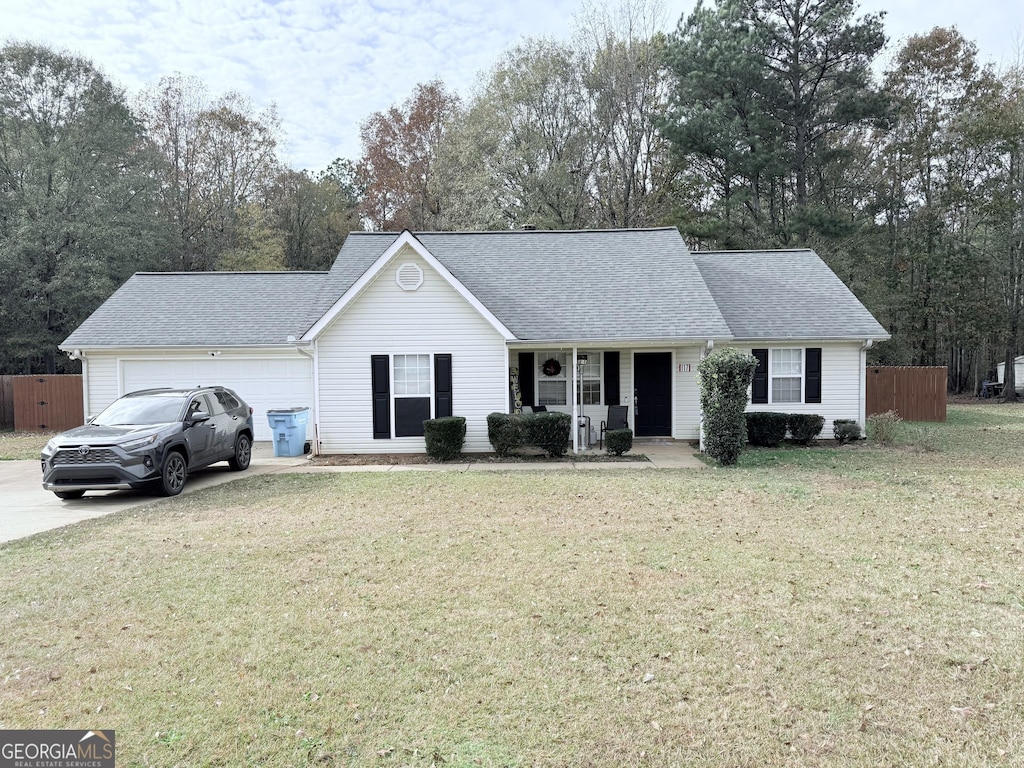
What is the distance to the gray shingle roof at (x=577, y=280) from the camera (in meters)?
14.5

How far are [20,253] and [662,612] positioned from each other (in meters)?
28.6

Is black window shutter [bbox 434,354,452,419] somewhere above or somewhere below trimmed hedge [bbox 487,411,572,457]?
above

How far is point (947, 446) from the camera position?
14.8m

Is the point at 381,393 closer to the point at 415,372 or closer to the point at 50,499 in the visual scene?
the point at 415,372

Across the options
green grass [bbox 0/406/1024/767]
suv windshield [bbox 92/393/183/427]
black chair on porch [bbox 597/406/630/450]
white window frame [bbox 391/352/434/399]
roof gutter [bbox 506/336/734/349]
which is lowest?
green grass [bbox 0/406/1024/767]

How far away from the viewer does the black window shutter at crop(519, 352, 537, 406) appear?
1616 centimetres

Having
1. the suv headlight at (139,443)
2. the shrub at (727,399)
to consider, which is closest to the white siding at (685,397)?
the shrub at (727,399)

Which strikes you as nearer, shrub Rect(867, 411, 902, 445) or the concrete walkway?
the concrete walkway

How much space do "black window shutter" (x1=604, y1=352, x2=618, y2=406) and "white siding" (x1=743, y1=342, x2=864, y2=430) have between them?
342 centimetres

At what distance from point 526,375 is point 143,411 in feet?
28.4

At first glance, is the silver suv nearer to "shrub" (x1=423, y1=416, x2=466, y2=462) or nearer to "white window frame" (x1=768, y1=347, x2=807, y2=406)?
"shrub" (x1=423, y1=416, x2=466, y2=462)

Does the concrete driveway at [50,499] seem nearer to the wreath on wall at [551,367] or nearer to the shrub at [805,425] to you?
the wreath on wall at [551,367]

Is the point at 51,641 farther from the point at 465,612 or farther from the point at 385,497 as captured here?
the point at 385,497

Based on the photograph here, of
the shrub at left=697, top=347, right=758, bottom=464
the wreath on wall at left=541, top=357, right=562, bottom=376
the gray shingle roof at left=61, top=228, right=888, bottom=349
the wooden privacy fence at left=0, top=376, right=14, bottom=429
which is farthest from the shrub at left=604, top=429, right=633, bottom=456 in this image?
the wooden privacy fence at left=0, top=376, right=14, bottom=429
